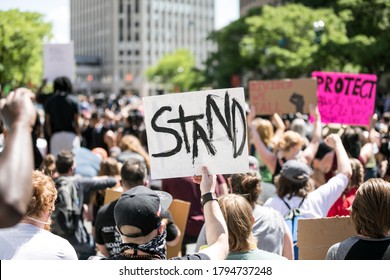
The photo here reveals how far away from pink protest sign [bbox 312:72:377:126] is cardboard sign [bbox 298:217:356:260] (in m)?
3.94

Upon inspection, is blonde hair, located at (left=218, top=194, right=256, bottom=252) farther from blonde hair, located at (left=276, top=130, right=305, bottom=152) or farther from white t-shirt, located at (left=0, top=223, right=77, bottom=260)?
blonde hair, located at (left=276, top=130, right=305, bottom=152)

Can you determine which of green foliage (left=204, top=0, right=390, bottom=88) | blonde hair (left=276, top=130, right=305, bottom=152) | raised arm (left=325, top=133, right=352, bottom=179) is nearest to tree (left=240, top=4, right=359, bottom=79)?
green foliage (left=204, top=0, right=390, bottom=88)

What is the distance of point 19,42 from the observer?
1635 inches

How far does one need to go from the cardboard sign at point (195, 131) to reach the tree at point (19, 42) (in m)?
37.6

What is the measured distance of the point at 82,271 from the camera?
2.85 m

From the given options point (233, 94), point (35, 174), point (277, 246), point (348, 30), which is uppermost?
point (348, 30)

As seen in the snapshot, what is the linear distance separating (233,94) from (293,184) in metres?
1.80

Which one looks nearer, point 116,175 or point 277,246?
point 277,246

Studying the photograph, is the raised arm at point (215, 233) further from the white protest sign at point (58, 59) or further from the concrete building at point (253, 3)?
the concrete building at point (253, 3)

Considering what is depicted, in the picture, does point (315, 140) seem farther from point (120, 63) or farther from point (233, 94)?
A: point (120, 63)

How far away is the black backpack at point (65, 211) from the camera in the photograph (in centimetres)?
547

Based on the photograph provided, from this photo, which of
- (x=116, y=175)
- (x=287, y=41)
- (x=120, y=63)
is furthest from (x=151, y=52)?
(x=116, y=175)

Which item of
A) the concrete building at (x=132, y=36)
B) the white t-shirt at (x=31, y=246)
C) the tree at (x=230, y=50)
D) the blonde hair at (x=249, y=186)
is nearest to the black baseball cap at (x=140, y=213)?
the white t-shirt at (x=31, y=246)

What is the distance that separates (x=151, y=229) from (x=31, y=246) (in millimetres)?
662
